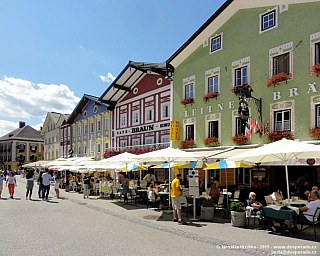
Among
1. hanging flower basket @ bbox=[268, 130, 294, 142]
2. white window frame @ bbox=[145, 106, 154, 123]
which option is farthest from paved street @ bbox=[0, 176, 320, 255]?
white window frame @ bbox=[145, 106, 154, 123]

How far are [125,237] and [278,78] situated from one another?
1121 cm

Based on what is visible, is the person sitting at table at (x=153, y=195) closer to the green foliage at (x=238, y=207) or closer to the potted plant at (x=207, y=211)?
the potted plant at (x=207, y=211)

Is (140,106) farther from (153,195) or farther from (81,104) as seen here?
(153,195)

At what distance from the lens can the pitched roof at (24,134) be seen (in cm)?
8253

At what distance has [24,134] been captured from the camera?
3300 inches

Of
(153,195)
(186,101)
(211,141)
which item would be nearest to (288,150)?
(153,195)

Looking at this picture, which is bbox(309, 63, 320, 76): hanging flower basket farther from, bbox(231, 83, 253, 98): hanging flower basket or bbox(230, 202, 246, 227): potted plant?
bbox(230, 202, 246, 227): potted plant

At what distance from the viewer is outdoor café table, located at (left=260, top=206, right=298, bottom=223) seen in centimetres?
875

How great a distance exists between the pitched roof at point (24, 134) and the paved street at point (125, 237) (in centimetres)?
7652

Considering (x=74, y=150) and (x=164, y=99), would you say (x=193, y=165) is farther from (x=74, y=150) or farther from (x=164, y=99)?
(x=74, y=150)

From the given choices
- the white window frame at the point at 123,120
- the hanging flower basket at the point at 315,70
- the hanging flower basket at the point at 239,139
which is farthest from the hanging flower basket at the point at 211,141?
the white window frame at the point at 123,120

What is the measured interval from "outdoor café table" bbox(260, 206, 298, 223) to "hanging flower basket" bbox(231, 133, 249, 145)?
8112 mm

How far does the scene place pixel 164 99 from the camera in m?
26.6

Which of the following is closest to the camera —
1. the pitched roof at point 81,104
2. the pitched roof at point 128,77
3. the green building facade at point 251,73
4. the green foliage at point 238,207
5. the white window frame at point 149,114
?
the green foliage at point 238,207
